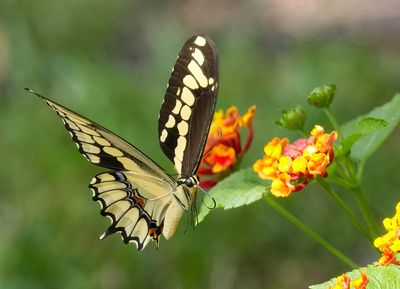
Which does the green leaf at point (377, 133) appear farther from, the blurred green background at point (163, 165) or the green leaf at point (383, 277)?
the blurred green background at point (163, 165)

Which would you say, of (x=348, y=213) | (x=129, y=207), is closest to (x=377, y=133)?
(x=348, y=213)

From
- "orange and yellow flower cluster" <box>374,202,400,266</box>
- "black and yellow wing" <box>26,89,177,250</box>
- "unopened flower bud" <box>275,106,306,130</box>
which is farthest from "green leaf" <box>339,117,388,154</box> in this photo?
"black and yellow wing" <box>26,89,177,250</box>

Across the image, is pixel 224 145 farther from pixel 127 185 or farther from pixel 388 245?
pixel 388 245

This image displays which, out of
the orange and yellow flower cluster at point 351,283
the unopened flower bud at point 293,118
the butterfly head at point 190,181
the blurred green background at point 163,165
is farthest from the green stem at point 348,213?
the blurred green background at point 163,165

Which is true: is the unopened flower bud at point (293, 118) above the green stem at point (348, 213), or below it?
above

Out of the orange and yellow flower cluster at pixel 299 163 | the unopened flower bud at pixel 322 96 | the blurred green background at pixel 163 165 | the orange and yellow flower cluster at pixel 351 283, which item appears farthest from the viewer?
the blurred green background at pixel 163 165

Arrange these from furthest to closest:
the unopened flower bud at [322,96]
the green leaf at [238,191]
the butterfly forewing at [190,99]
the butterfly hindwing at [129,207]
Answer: the butterfly hindwing at [129,207]
the butterfly forewing at [190,99]
the unopened flower bud at [322,96]
the green leaf at [238,191]

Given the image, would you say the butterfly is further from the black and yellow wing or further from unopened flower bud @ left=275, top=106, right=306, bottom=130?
unopened flower bud @ left=275, top=106, right=306, bottom=130
